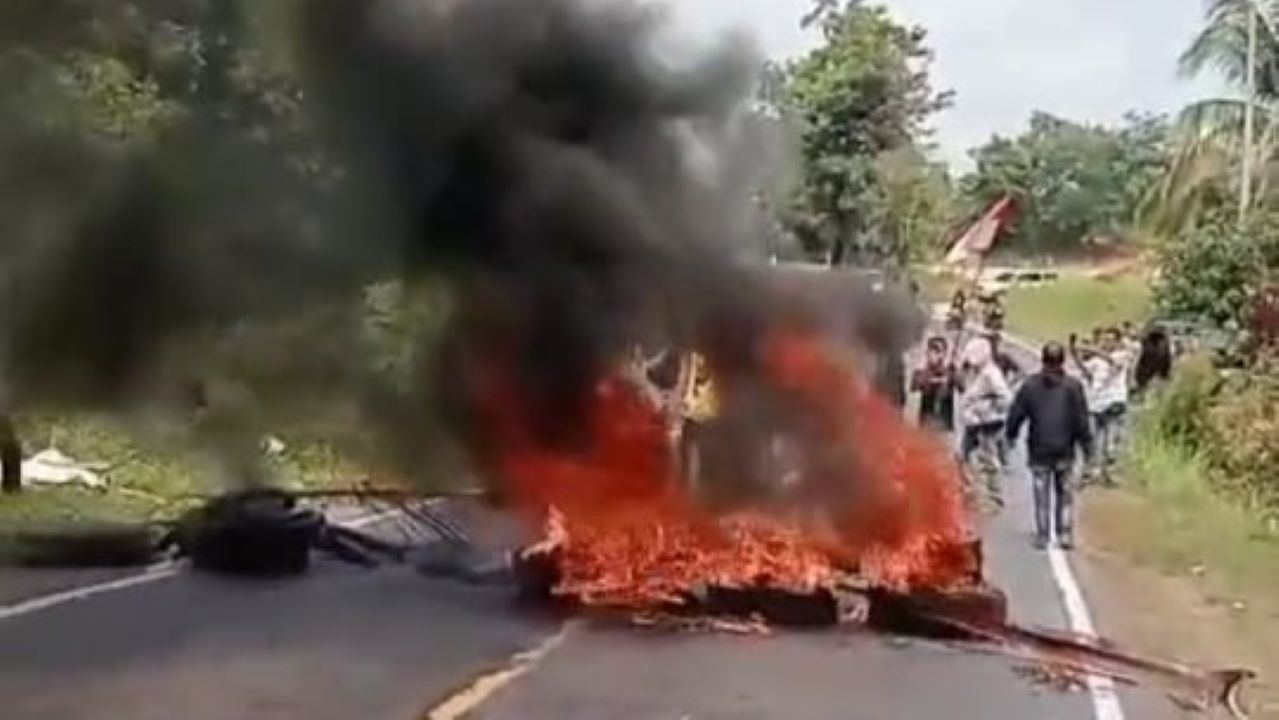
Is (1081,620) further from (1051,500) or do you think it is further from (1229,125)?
(1229,125)

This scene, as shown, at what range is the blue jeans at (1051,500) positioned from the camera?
15.6 meters

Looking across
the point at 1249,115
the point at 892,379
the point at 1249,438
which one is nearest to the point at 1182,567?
the point at 892,379

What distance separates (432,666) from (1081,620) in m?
3.82

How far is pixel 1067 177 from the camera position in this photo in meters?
51.8

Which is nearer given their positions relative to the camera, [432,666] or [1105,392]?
[432,666]

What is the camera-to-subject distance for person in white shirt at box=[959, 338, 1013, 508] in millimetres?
17734

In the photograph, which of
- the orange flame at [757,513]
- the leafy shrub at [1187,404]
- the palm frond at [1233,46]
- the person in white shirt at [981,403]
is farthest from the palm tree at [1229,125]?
the orange flame at [757,513]

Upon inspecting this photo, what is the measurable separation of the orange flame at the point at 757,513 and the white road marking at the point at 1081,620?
2.61 feet

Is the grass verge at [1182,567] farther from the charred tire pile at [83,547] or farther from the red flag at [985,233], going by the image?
the charred tire pile at [83,547]

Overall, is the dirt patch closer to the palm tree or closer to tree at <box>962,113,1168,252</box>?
the palm tree

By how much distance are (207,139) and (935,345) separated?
24.3 feet

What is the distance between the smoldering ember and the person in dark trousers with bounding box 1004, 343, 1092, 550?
1.59 meters

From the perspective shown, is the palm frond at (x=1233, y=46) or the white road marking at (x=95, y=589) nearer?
the white road marking at (x=95, y=589)

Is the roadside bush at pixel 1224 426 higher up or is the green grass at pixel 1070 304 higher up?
the green grass at pixel 1070 304
